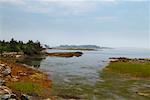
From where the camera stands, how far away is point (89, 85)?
45.2 metres

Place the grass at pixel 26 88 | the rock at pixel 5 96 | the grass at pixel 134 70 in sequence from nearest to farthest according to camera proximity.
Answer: the rock at pixel 5 96
the grass at pixel 26 88
the grass at pixel 134 70

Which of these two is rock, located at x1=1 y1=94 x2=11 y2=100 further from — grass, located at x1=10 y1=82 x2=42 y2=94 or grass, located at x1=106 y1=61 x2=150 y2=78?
grass, located at x1=106 y1=61 x2=150 y2=78

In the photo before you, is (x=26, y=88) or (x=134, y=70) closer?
(x=26, y=88)

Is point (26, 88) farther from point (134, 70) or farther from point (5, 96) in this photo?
point (134, 70)

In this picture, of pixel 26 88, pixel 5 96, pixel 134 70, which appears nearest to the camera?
pixel 5 96

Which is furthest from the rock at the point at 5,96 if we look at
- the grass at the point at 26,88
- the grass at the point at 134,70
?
the grass at the point at 134,70

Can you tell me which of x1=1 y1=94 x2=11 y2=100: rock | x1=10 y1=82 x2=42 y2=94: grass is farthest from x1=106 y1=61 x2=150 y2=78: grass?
x1=1 y1=94 x2=11 y2=100: rock

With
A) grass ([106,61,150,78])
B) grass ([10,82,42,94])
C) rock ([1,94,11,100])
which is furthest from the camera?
grass ([106,61,150,78])

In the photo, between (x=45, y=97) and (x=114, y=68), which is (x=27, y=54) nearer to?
(x=114, y=68)

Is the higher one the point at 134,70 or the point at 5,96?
the point at 5,96

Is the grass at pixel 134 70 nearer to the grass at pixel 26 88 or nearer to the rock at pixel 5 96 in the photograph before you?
the grass at pixel 26 88

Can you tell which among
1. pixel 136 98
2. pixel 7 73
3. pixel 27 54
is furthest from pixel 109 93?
pixel 27 54

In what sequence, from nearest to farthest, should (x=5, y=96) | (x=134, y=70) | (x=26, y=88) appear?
(x=5, y=96) → (x=26, y=88) → (x=134, y=70)

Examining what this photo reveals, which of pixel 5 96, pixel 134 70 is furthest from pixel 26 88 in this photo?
pixel 134 70
